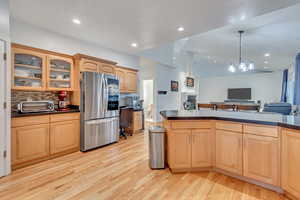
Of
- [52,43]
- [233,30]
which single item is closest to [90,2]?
[52,43]

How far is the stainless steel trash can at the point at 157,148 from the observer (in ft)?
8.55

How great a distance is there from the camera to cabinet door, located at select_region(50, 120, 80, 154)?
120 inches

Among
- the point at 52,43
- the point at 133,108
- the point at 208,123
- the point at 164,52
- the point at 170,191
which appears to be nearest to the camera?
the point at 170,191

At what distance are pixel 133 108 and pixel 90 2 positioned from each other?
334cm

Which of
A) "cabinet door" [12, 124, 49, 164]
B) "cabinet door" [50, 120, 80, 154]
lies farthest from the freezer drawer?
"cabinet door" [12, 124, 49, 164]

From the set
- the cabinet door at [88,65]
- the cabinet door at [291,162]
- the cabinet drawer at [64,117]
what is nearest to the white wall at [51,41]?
the cabinet door at [88,65]

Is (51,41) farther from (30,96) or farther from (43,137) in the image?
(43,137)

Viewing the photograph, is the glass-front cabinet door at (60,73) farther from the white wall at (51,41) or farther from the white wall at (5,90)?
the white wall at (5,90)

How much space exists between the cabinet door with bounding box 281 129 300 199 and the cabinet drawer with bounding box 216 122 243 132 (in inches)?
18.4

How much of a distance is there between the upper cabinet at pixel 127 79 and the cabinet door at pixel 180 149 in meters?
2.88

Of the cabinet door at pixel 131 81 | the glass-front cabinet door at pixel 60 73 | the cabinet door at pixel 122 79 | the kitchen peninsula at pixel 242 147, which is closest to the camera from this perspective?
the kitchen peninsula at pixel 242 147

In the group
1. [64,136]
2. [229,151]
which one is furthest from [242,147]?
[64,136]

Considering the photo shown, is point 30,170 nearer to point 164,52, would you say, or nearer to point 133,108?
point 133,108

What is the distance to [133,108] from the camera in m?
5.15
